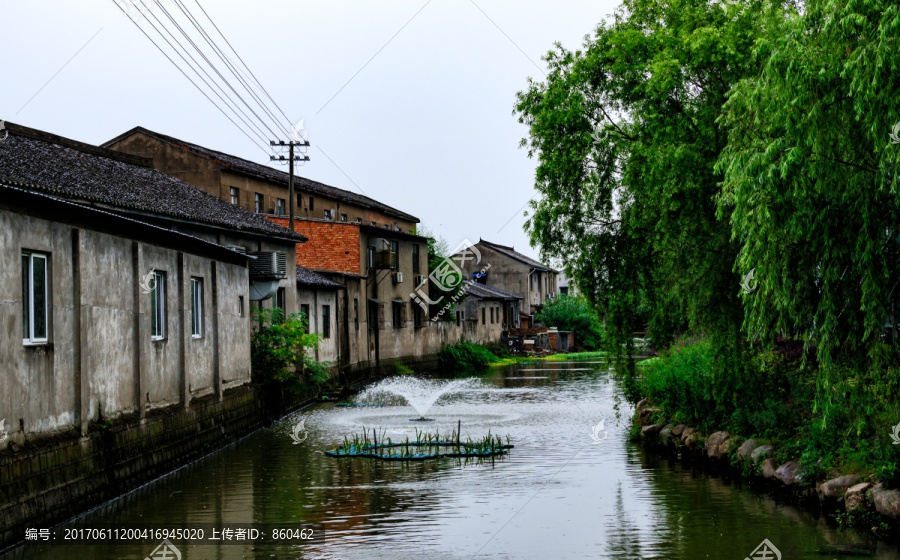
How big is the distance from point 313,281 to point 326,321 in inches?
114

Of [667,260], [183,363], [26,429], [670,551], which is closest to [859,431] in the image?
[670,551]

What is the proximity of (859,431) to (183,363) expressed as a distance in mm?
12150

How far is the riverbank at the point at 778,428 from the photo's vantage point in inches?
470

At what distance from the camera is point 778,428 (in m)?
15.8

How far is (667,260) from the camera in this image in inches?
695

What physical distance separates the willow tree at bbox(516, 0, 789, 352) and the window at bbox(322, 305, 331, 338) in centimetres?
1680

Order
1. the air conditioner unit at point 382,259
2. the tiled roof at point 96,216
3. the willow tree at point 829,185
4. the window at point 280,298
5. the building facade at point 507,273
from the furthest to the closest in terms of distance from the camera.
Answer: the building facade at point 507,273, the air conditioner unit at point 382,259, the window at point 280,298, the tiled roof at point 96,216, the willow tree at point 829,185

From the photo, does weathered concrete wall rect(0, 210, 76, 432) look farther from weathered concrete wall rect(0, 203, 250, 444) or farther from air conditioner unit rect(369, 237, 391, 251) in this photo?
air conditioner unit rect(369, 237, 391, 251)

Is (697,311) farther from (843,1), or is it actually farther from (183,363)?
(183,363)

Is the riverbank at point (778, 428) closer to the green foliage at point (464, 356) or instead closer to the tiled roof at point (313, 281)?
the tiled roof at point (313, 281)

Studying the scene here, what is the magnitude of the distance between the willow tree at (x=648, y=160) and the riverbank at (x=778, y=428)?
982 millimetres

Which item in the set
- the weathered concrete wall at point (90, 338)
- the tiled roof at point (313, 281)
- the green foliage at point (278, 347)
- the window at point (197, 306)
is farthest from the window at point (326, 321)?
the weathered concrete wall at point (90, 338)

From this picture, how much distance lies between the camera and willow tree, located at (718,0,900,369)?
10.2m

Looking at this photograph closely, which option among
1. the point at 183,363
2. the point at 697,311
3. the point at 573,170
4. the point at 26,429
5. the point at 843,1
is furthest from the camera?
the point at 573,170
